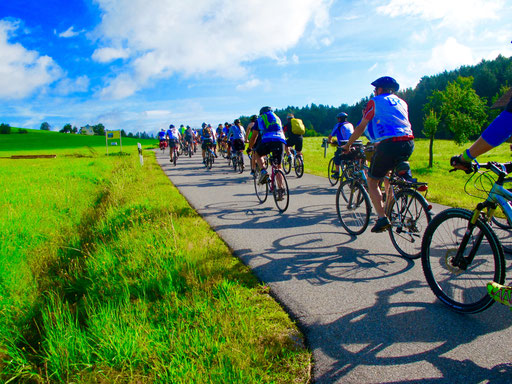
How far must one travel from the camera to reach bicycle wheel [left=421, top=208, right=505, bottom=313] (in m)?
2.66

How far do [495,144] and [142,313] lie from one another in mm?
3024

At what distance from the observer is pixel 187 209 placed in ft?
24.2

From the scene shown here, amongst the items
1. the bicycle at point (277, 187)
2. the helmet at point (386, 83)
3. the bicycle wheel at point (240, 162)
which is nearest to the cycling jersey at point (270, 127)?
the bicycle at point (277, 187)

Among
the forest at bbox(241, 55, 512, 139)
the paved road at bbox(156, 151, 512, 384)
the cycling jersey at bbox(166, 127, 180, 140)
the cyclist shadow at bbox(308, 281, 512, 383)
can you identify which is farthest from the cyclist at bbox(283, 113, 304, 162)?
the forest at bbox(241, 55, 512, 139)

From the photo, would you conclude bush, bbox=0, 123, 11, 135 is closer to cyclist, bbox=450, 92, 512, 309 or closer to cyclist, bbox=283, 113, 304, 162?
cyclist, bbox=283, 113, 304, 162

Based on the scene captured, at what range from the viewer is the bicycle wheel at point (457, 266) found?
2.66m

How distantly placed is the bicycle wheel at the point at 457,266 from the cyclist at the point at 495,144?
14cm

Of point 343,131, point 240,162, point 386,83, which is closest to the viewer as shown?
point 386,83

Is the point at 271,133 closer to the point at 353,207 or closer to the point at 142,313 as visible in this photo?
the point at 353,207

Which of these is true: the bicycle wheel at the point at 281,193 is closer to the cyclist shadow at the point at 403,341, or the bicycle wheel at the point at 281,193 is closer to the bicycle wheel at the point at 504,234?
the bicycle wheel at the point at 504,234

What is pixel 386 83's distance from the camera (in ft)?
14.7

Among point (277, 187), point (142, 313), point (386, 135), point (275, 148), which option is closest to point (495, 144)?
point (386, 135)

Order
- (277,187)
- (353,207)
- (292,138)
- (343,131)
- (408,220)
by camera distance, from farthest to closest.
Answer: (292,138) → (343,131) → (277,187) → (353,207) → (408,220)

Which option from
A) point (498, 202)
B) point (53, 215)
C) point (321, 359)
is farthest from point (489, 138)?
point (53, 215)
